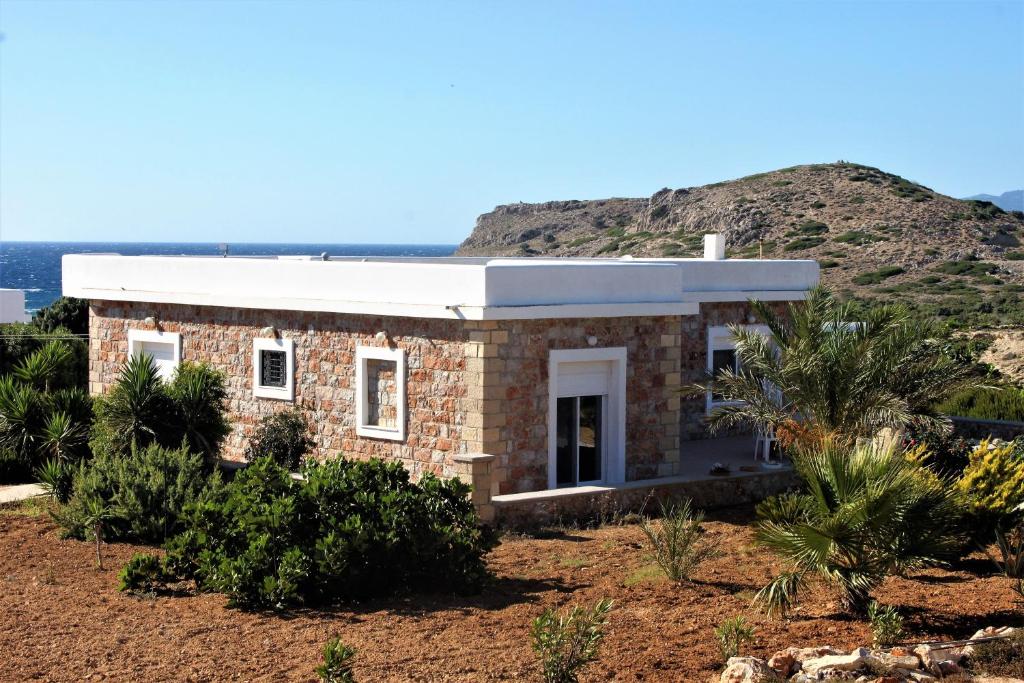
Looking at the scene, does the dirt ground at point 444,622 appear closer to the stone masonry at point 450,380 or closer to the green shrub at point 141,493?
the green shrub at point 141,493

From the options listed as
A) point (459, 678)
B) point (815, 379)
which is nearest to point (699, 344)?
point (815, 379)

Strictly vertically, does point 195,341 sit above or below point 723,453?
above

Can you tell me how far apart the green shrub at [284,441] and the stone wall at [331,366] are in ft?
0.73

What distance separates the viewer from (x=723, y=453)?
20.8 m

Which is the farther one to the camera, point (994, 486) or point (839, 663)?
point (994, 486)

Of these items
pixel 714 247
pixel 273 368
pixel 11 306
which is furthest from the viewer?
pixel 11 306

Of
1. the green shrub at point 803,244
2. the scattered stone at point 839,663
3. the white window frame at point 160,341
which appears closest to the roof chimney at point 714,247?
the white window frame at point 160,341

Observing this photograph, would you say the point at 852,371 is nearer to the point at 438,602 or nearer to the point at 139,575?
the point at 438,602

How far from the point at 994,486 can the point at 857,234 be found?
5070 cm

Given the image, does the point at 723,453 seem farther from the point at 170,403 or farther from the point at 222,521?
the point at 222,521

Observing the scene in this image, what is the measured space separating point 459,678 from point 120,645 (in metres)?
3.05

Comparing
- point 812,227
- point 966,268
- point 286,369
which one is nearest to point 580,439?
point 286,369

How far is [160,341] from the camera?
20.9 meters

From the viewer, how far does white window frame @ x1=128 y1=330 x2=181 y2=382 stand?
67.8 feet
